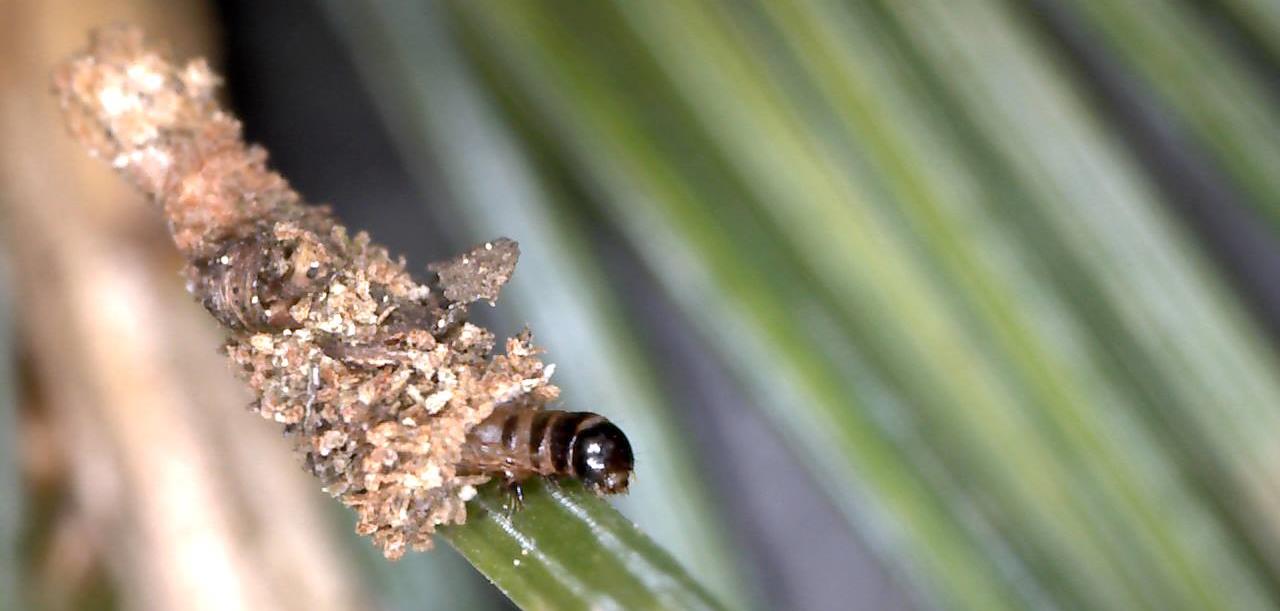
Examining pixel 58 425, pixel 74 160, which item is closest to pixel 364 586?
pixel 58 425

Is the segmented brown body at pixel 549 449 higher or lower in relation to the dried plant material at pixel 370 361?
lower

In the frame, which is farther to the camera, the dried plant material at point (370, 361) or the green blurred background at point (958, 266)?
the green blurred background at point (958, 266)

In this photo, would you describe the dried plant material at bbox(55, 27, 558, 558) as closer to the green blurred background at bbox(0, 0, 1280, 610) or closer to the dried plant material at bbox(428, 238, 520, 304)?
the dried plant material at bbox(428, 238, 520, 304)

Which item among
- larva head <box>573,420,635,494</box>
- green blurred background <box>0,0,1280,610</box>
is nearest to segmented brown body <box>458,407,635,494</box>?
larva head <box>573,420,635,494</box>

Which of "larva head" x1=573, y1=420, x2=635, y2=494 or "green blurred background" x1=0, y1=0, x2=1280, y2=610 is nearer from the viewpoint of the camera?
"larva head" x1=573, y1=420, x2=635, y2=494

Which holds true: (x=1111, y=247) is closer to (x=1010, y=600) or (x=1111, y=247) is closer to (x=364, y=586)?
(x=1010, y=600)

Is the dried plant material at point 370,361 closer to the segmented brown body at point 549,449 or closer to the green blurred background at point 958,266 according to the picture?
the segmented brown body at point 549,449

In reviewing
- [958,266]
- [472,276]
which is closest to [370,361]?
[472,276]

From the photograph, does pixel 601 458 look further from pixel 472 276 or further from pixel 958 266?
pixel 958 266

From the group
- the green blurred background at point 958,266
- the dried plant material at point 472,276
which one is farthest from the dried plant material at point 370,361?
the green blurred background at point 958,266
